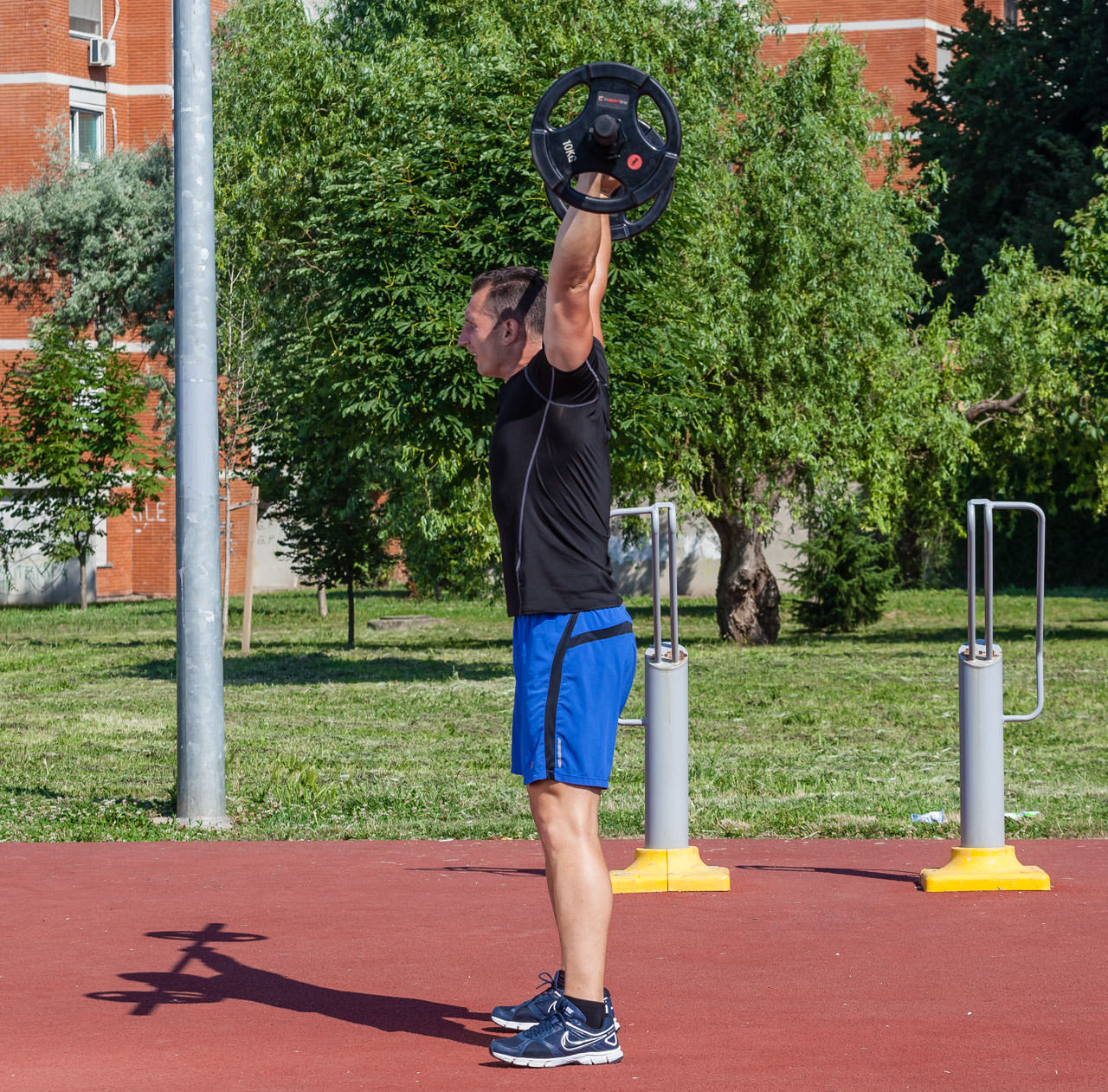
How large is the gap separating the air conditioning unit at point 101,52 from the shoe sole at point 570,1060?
38.5m

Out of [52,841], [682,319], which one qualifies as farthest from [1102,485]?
[52,841]

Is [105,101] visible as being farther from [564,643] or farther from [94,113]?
[564,643]

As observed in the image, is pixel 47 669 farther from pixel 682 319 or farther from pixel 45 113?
pixel 45 113

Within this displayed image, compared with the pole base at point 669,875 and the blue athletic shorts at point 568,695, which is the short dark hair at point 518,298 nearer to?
the blue athletic shorts at point 568,695

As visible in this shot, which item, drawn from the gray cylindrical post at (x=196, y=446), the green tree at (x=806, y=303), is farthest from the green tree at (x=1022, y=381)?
the gray cylindrical post at (x=196, y=446)

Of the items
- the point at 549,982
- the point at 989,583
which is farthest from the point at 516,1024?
the point at 989,583

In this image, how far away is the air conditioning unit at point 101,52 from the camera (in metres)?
38.5

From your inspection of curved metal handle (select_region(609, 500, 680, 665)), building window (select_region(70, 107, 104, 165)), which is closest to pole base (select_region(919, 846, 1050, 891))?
curved metal handle (select_region(609, 500, 680, 665))

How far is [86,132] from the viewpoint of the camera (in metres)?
39.5

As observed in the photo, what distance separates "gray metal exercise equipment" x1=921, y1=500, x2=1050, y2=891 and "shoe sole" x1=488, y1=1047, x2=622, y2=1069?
8.90 feet

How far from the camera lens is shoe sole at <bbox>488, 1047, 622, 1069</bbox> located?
4.05m

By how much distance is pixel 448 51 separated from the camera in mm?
19391

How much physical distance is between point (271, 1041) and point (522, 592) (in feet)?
4.73

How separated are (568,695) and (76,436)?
23744mm
